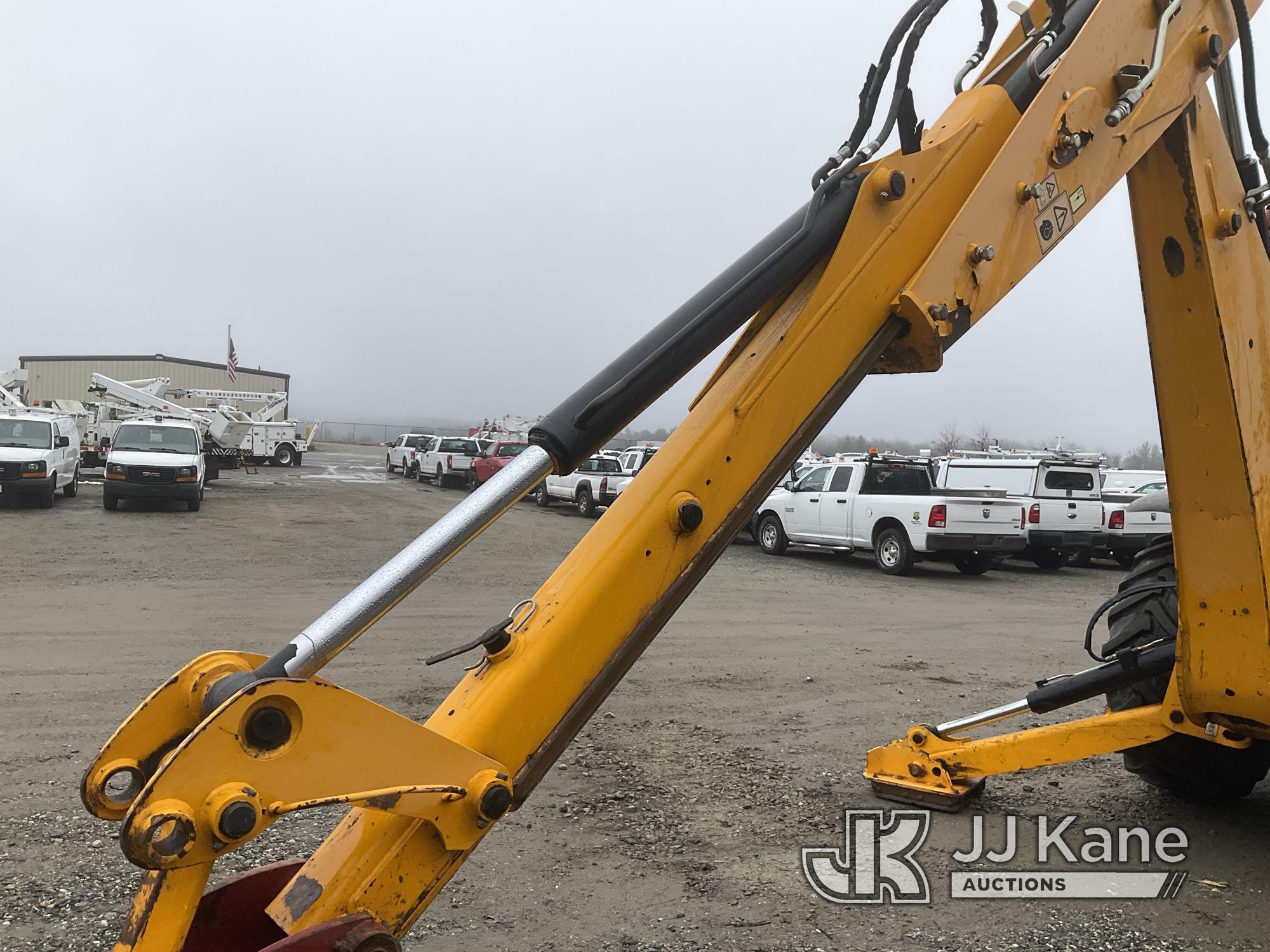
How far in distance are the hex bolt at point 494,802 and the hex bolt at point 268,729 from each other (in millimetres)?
429

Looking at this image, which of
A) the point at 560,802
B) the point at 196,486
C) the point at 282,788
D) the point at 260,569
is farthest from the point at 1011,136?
the point at 196,486

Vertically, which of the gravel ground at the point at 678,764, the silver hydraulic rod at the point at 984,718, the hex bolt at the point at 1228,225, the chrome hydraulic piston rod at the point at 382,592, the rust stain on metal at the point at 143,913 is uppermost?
the hex bolt at the point at 1228,225

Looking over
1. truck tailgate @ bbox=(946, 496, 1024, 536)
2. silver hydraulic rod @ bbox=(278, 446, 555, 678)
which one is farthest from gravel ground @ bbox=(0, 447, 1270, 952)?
silver hydraulic rod @ bbox=(278, 446, 555, 678)

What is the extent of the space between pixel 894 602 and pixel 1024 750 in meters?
7.73

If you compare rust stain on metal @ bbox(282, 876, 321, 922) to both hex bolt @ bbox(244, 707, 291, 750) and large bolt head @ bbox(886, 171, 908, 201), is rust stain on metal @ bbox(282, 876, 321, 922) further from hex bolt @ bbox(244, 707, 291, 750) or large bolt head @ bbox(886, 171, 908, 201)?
large bolt head @ bbox(886, 171, 908, 201)

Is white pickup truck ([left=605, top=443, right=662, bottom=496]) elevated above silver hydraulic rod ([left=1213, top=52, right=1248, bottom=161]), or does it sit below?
below

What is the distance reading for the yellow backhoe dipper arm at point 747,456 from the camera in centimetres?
182

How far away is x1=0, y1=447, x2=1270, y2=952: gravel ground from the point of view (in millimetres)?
3672

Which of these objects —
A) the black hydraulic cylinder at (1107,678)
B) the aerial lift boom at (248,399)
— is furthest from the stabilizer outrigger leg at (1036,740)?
the aerial lift boom at (248,399)

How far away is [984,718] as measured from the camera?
4.59 meters

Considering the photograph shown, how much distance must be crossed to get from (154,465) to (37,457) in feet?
6.69

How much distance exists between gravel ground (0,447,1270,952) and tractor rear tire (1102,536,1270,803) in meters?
0.18

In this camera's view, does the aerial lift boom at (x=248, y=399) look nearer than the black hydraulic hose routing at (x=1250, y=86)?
No

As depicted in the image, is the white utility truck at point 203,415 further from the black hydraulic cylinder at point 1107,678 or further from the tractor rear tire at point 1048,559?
the black hydraulic cylinder at point 1107,678
